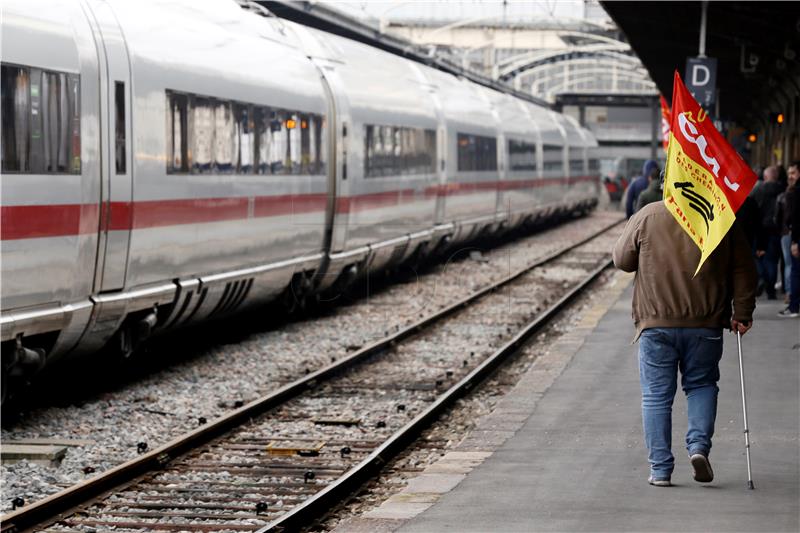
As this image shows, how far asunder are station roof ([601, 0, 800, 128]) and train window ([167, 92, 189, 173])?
632 centimetres

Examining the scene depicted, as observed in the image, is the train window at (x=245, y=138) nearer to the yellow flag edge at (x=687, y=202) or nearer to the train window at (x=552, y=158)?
the yellow flag edge at (x=687, y=202)

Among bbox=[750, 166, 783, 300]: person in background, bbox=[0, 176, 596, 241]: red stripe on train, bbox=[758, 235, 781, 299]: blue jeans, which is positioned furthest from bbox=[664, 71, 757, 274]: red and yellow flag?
bbox=[758, 235, 781, 299]: blue jeans

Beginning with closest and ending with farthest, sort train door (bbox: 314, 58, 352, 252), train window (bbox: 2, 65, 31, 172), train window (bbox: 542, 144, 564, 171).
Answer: train window (bbox: 2, 65, 31, 172)
train door (bbox: 314, 58, 352, 252)
train window (bbox: 542, 144, 564, 171)

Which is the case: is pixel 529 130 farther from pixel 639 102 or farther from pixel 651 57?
pixel 639 102

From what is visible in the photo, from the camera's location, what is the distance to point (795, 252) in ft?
51.0

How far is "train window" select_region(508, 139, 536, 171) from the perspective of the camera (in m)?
33.0

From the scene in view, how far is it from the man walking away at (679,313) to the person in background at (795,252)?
8.36m

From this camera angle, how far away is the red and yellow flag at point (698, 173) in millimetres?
7293

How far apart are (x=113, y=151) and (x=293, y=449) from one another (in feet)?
8.60

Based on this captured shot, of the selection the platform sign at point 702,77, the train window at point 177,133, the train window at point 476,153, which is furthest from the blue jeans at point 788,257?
the train window at point 476,153

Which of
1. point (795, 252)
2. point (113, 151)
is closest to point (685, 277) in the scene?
point (113, 151)

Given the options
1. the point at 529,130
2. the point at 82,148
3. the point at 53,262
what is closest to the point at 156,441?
the point at 53,262

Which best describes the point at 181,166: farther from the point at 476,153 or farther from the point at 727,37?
the point at 476,153

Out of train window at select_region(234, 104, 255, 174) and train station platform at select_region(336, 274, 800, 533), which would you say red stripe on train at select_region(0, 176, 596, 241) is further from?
train station platform at select_region(336, 274, 800, 533)
